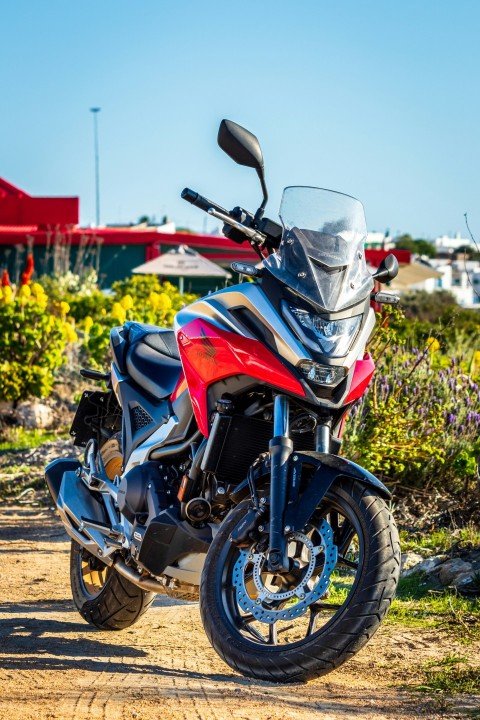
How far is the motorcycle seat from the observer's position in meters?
4.97

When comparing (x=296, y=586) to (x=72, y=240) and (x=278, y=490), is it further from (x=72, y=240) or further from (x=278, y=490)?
(x=72, y=240)

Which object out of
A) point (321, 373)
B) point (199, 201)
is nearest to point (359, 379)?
point (321, 373)

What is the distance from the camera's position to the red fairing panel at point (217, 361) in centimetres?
391

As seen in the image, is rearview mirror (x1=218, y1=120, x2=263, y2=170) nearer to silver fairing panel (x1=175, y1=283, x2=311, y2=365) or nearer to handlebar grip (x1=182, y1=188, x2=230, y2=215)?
handlebar grip (x1=182, y1=188, x2=230, y2=215)

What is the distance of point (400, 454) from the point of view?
7.17 m

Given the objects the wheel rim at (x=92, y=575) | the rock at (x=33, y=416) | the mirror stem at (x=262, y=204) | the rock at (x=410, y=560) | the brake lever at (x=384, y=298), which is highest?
the mirror stem at (x=262, y=204)

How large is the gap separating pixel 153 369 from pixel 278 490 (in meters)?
1.46

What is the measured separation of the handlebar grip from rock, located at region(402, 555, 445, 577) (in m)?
2.51

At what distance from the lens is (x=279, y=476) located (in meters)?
3.78

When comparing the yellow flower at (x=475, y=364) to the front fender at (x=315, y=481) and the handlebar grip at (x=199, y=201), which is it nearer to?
the handlebar grip at (x=199, y=201)

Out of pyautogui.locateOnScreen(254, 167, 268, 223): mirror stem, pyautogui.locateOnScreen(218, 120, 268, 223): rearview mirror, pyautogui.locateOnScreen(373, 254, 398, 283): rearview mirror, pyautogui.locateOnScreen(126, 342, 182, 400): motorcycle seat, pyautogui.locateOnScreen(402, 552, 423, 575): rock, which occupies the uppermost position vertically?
pyautogui.locateOnScreen(218, 120, 268, 223): rearview mirror

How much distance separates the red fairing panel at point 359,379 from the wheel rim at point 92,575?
1.78 metres

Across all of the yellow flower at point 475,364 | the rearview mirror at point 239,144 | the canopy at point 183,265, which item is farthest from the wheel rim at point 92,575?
the canopy at point 183,265

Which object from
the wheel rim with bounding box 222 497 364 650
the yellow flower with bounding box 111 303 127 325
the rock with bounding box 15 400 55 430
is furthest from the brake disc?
the rock with bounding box 15 400 55 430
